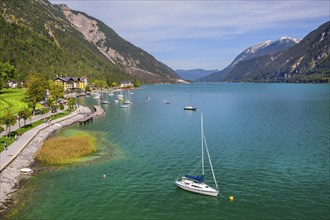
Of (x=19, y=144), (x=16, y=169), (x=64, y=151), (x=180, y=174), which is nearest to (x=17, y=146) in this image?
(x=19, y=144)

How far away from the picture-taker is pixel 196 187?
4806 centimetres

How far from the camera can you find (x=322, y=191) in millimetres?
49219

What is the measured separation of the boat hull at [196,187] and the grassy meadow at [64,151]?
26.0 meters

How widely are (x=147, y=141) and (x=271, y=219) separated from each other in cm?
4951

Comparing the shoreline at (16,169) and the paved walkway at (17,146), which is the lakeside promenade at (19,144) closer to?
the paved walkway at (17,146)

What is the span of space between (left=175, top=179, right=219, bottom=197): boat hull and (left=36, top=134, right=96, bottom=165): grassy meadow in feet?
85.3

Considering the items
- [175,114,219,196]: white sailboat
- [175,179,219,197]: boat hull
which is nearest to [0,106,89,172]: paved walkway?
A: [175,179,219,197]: boat hull

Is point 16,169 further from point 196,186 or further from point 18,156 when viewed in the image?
point 196,186

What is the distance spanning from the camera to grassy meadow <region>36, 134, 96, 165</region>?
6444 centimetres

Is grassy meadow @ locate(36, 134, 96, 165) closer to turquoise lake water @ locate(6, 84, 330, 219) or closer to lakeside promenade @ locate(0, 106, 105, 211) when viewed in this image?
lakeside promenade @ locate(0, 106, 105, 211)

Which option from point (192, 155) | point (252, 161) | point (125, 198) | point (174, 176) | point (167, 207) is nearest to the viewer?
point (167, 207)

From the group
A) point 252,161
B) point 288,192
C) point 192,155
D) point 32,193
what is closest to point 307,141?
point 252,161

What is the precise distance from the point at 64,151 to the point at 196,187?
109ft

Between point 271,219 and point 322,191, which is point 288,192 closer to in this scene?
point 322,191
